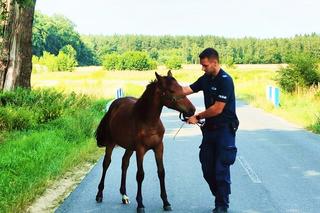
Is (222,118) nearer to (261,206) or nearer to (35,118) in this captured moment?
(261,206)

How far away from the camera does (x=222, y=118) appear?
648 centimetres

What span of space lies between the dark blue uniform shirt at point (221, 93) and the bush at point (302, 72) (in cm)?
2547

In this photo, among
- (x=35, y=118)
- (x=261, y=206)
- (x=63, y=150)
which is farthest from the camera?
(x=35, y=118)

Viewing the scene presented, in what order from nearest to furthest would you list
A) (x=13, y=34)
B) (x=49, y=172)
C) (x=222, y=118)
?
(x=222, y=118) < (x=49, y=172) < (x=13, y=34)

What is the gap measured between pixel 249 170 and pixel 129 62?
4791 inches

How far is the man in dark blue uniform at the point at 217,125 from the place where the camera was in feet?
20.7

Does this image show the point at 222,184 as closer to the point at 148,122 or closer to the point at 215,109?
the point at 215,109

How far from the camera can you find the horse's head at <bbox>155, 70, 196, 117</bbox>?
244 inches

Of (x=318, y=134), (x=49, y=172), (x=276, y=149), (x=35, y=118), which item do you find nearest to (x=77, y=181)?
(x=49, y=172)

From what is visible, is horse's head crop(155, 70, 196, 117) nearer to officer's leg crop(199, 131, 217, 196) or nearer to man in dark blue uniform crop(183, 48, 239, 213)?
man in dark blue uniform crop(183, 48, 239, 213)

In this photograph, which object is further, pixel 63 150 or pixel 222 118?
pixel 63 150

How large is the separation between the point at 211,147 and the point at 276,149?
636 cm

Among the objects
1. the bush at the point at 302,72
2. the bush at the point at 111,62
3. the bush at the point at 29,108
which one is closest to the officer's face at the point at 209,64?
the bush at the point at 29,108

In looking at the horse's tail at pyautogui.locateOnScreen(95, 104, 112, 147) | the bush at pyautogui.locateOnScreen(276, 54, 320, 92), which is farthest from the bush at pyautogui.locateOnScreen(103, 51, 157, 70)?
the horse's tail at pyautogui.locateOnScreen(95, 104, 112, 147)
